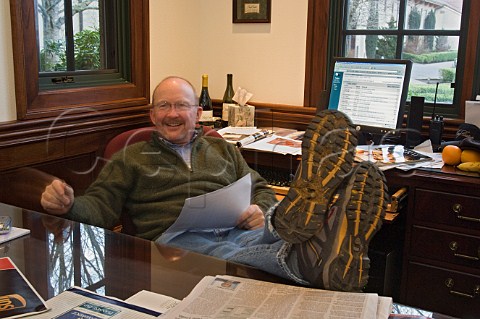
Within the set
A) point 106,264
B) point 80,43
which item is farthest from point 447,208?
point 80,43

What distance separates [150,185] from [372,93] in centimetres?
118

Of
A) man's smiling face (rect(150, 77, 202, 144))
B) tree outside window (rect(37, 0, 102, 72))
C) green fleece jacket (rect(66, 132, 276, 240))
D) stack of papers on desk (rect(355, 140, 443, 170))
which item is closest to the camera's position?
green fleece jacket (rect(66, 132, 276, 240))

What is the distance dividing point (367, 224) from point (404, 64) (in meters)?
1.46

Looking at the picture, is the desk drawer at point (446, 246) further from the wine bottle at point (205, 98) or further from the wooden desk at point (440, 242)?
the wine bottle at point (205, 98)

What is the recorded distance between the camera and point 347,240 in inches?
47.3

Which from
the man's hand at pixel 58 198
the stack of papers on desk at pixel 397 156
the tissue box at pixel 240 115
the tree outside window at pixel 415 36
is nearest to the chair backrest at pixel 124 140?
the man's hand at pixel 58 198

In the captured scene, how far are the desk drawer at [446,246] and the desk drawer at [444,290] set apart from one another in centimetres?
5

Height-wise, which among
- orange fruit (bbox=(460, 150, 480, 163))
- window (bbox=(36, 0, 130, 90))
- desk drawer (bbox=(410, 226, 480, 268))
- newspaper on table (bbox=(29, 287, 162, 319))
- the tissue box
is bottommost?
desk drawer (bbox=(410, 226, 480, 268))

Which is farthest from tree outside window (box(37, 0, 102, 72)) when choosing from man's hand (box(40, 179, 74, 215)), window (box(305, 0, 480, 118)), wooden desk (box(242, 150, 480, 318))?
wooden desk (box(242, 150, 480, 318))

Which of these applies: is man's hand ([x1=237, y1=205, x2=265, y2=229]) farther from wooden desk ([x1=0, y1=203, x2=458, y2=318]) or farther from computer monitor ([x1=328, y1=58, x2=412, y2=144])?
computer monitor ([x1=328, y1=58, x2=412, y2=144])

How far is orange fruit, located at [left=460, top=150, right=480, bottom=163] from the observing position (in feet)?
7.26

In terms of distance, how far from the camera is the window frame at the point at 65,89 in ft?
7.29

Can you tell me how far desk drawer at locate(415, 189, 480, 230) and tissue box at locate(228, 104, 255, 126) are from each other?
1123mm

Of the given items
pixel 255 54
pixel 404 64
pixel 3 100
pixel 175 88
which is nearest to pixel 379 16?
pixel 404 64
